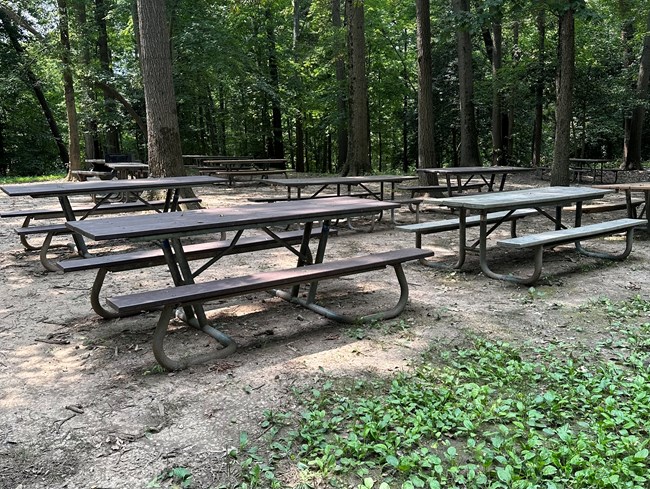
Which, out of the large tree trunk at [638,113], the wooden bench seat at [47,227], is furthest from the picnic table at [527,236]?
the large tree trunk at [638,113]

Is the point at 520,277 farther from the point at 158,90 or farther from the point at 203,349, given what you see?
the point at 158,90

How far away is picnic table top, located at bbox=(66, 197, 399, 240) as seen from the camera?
3.19 m

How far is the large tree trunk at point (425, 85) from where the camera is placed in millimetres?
9812

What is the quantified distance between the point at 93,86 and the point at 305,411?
53.6 feet

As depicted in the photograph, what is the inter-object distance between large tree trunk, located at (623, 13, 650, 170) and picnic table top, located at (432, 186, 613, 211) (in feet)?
34.4

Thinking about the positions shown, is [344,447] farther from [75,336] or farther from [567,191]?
[567,191]

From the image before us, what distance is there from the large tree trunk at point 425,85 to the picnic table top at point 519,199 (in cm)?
424

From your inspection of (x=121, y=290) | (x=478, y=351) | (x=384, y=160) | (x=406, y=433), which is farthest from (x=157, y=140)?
(x=384, y=160)

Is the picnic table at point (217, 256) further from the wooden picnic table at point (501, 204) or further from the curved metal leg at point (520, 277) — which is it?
the curved metal leg at point (520, 277)

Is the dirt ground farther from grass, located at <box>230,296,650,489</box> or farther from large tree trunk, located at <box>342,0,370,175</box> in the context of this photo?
large tree trunk, located at <box>342,0,370,175</box>

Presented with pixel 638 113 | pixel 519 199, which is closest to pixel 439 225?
pixel 519 199

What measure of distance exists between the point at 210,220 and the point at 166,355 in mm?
935

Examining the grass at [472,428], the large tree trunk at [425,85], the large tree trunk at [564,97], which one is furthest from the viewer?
the large tree trunk at [425,85]

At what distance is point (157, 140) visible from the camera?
8586 mm
